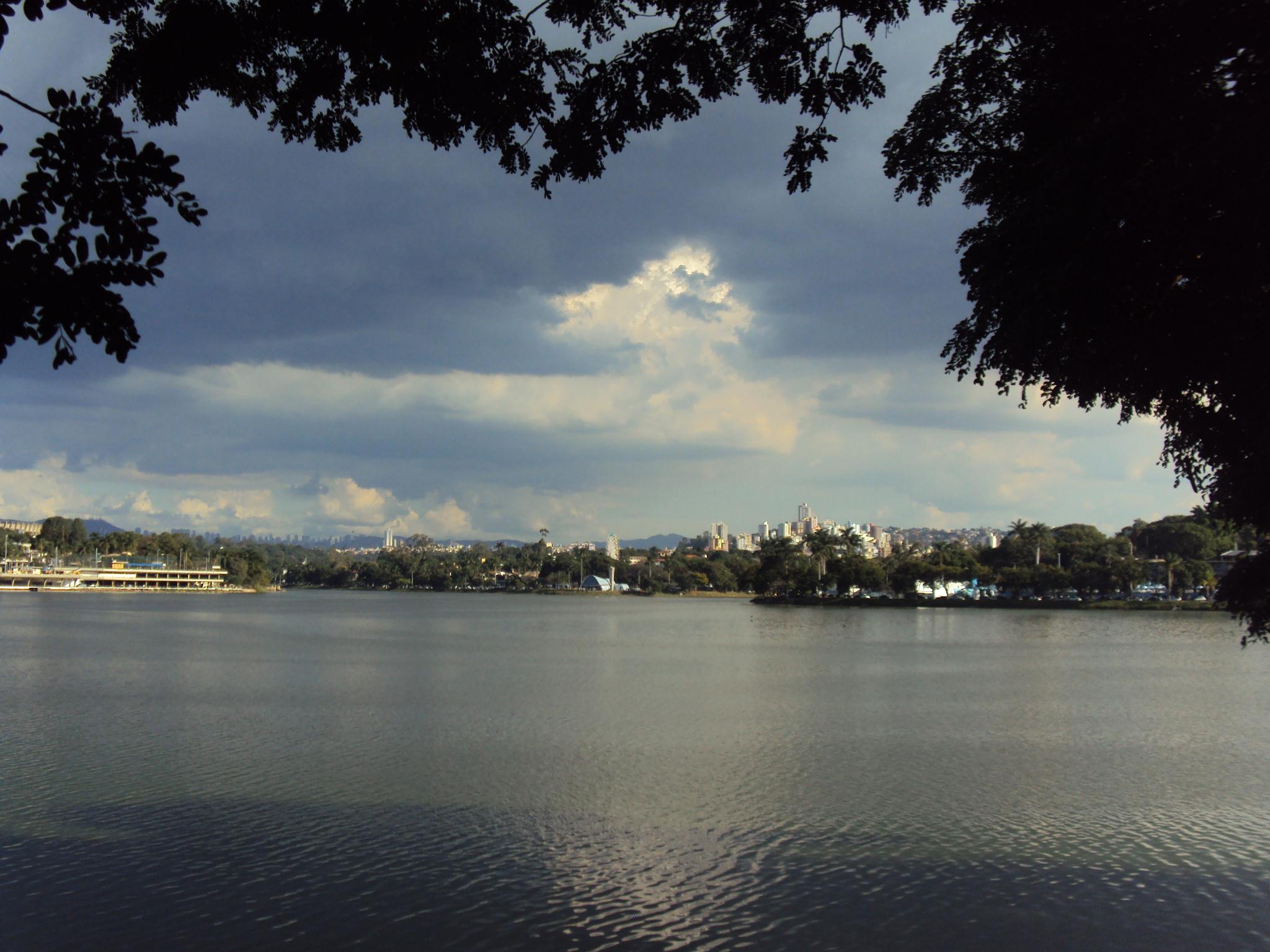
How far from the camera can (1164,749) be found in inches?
679

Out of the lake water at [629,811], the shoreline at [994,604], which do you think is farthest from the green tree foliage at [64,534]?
the lake water at [629,811]

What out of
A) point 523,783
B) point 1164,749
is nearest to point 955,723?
point 1164,749

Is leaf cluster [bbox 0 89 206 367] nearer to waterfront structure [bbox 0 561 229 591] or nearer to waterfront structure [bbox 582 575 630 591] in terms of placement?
waterfront structure [bbox 0 561 229 591]

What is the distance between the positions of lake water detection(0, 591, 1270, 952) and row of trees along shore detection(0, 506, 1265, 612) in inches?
1742

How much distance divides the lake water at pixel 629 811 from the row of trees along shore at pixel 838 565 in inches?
1742

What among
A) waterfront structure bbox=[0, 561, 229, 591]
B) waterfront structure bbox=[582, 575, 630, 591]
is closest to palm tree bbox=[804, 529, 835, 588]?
waterfront structure bbox=[582, 575, 630, 591]

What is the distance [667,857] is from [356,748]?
812 centimetres

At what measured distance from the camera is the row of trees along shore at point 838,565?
9319cm

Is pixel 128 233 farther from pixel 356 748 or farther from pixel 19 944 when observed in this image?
pixel 356 748

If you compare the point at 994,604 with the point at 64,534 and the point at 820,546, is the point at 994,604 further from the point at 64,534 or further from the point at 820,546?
the point at 64,534

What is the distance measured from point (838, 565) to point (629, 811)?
90.7m

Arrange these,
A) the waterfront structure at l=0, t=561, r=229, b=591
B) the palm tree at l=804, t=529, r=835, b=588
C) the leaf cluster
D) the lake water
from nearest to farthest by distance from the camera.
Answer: the leaf cluster
the lake water
the palm tree at l=804, t=529, r=835, b=588
the waterfront structure at l=0, t=561, r=229, b=591

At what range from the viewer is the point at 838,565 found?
10038 centimetres

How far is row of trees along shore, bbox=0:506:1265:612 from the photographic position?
9319cm
